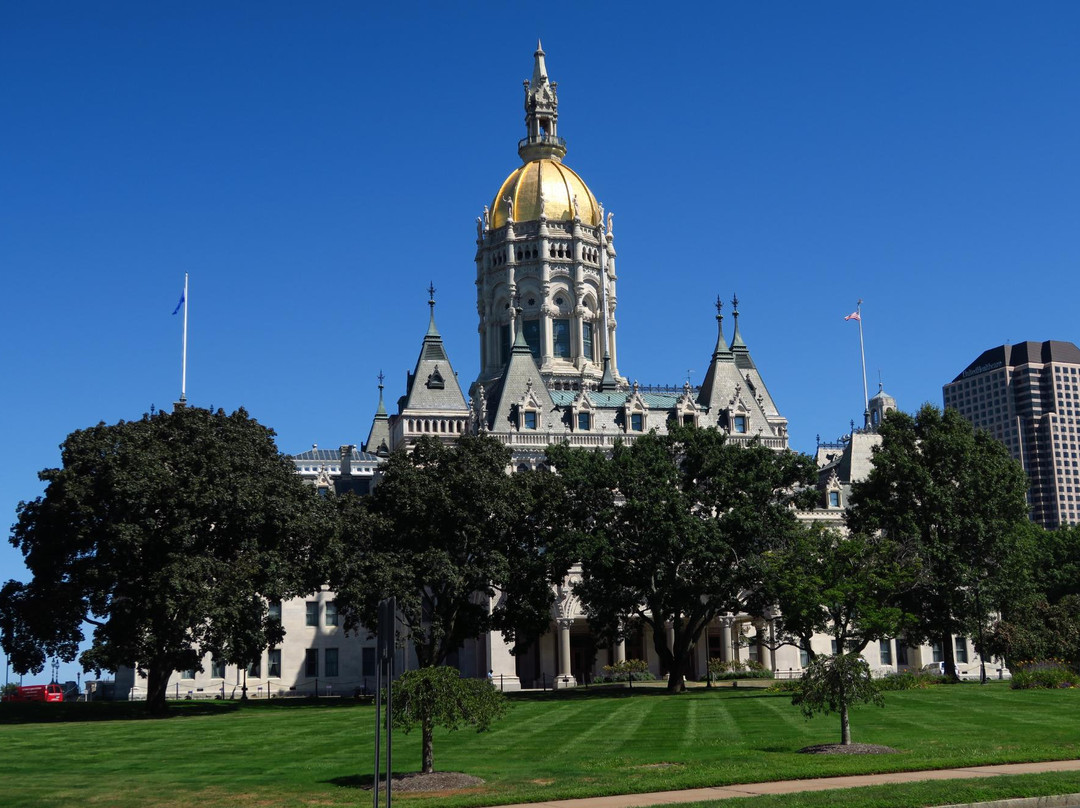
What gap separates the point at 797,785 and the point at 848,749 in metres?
6.26

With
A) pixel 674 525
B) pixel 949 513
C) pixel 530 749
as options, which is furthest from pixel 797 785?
pixel 949 513

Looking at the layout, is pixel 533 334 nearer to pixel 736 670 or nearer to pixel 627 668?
pixel 736 670

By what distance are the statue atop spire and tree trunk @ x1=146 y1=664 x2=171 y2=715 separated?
3170 inches

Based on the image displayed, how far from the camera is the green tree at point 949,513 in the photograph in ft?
239

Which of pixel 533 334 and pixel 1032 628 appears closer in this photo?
pixel 1032 628

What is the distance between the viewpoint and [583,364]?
116688 mm

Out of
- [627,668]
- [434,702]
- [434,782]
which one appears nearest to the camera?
[434,782]

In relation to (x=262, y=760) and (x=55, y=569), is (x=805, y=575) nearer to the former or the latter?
(x=262, y=760)

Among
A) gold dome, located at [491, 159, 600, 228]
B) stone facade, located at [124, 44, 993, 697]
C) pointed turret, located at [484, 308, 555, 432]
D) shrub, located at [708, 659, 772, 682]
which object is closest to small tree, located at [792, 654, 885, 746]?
stone facade, located at [124, 44, 993, 697]

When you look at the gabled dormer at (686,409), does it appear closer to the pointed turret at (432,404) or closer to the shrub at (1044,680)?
the pointed turret at (432,404)

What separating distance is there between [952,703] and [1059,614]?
31.7 m

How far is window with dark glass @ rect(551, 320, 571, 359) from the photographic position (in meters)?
118

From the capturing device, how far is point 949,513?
74438 mm

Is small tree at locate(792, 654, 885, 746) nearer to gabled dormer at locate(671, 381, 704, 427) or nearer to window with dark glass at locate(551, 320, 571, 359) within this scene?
gabled dormer at locate(671, 381, 704, 427)
